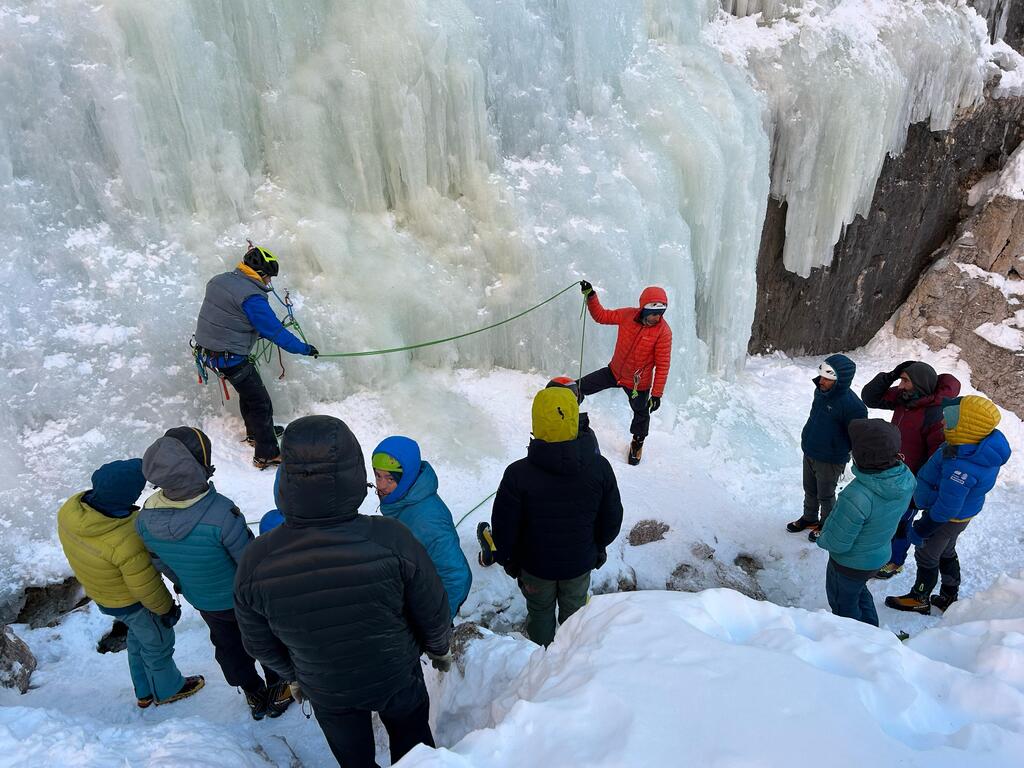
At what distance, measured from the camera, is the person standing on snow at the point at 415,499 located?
242 centimetres

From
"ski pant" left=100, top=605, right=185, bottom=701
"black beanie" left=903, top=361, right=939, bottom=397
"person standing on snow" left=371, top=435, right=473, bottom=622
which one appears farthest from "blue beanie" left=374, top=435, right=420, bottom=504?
"black beanie" left=903, top=361, right=939, bottom=397

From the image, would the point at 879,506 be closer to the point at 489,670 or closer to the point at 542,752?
the point at 489,670

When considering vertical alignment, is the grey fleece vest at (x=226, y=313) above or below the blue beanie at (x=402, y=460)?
below

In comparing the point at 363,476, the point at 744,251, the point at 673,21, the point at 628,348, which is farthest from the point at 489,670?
the point at 673,21

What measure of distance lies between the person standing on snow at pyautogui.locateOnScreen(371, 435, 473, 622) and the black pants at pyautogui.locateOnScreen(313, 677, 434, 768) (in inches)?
16.0

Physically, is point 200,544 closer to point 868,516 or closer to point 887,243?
point 868,516

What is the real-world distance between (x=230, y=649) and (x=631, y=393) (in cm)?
351

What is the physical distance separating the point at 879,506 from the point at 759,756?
6.94 feet

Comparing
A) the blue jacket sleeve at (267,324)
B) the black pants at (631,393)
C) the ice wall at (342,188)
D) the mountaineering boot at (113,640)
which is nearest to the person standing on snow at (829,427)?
the black pants at (631,393)

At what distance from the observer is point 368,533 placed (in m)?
1.79

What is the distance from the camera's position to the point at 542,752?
1.58 m

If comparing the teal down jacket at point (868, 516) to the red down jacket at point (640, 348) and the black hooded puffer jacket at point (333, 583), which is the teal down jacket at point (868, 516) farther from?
the black hooded puffer jacket at point (333, 583)

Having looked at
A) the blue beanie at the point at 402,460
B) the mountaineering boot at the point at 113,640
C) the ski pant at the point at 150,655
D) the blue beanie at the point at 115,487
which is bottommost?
the mountaineering boot at the point at 113,640

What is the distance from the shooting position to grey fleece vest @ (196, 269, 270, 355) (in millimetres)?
4074
